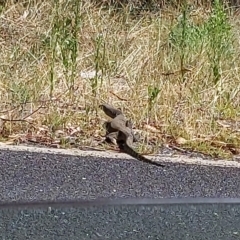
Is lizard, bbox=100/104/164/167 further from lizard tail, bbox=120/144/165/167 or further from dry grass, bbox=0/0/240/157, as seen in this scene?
dry grass, bbox=0/0/240/157

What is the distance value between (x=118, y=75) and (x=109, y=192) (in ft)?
9.80

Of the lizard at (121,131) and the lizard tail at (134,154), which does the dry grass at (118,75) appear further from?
the lizard tail at (134,154)

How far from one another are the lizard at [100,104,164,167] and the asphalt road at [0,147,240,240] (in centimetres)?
12

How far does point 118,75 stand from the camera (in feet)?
24.9

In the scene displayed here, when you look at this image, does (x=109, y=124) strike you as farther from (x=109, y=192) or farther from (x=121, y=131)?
(x=109, y=192)

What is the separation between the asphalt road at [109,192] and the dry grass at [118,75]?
58 centimetres

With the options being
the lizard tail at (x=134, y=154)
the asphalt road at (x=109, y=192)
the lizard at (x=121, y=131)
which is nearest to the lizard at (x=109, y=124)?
the lizard at (x=121, y=131)

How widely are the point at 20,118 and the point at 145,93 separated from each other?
136 cm

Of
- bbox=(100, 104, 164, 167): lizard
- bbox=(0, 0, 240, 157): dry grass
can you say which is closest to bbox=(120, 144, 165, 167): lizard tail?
bbox=(100, 104, 164, 167): lizard

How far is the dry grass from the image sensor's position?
6.18 meters

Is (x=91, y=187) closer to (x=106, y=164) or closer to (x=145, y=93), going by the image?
(x=106, y=164)

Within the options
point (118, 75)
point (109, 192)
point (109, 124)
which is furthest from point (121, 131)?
point (118, 75)

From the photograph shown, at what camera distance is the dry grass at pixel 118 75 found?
618 centimetres

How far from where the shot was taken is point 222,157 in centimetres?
564
